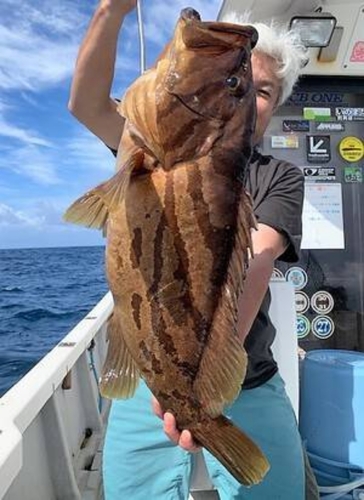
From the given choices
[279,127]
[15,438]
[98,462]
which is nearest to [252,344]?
[15,438]

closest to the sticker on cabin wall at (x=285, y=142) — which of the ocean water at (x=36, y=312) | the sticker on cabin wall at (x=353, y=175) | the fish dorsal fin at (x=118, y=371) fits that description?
the sticker on cabin wall at (x=353, y=175)

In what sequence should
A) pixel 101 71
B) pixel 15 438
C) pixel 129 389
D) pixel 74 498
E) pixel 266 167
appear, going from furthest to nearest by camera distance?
pixel 74 498, pixel 266 167, pixel 15 438, pixel 101 71, pixel 129 389

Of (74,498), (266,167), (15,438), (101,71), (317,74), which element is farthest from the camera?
(317,74)

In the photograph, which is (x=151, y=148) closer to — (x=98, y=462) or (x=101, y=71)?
(x=101, y=71)

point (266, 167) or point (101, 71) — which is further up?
point (101, 71)

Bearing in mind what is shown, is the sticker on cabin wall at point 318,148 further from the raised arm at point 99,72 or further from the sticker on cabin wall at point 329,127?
the raised arm at point 99,72

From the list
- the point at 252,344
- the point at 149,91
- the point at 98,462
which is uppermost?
the point at 149,91

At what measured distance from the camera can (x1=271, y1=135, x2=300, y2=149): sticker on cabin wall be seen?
4.23 m

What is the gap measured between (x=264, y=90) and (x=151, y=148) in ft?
2.69

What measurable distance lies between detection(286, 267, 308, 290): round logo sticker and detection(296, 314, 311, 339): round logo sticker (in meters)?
0.23

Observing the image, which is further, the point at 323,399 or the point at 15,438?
the point at 323,399

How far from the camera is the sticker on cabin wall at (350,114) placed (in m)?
4.27

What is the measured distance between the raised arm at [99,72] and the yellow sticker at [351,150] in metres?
2.99

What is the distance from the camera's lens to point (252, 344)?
1800mm
